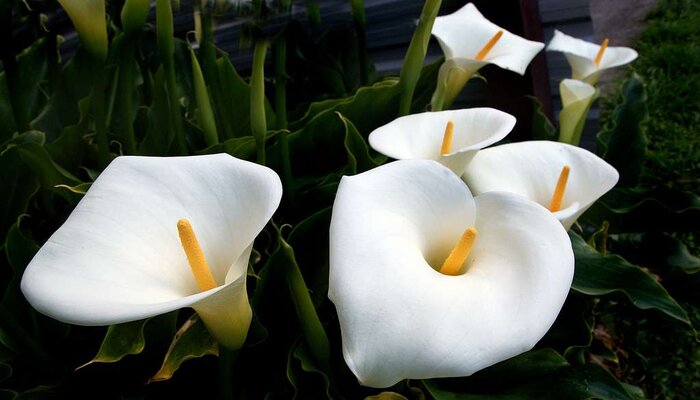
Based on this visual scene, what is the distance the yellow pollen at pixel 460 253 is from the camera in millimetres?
417

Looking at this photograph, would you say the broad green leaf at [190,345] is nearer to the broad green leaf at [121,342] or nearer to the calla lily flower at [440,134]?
the broad green leaf at [121,342]

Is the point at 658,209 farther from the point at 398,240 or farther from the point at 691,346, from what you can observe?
the point at 398,240

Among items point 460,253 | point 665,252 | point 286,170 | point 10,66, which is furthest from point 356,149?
point 665,252

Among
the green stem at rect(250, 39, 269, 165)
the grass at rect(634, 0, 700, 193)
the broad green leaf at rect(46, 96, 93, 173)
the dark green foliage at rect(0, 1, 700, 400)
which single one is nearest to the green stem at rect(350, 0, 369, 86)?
the dark green foliage at rect(0, 1, 700, 400)

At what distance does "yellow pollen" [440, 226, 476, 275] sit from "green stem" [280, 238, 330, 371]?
0.39 ft

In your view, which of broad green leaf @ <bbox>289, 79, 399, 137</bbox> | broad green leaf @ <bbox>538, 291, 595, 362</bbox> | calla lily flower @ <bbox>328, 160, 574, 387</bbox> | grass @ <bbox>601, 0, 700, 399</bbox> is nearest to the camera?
calla lily flower @ <bbox>328, 160, 574, 387</bbox>

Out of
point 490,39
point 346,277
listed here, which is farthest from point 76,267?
point 490,39

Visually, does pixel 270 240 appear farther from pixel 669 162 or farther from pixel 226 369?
pixel 669 162

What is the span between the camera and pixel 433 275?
0.38 meters

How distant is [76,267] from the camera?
0.38 meters

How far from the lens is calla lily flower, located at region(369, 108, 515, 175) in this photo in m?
0.56

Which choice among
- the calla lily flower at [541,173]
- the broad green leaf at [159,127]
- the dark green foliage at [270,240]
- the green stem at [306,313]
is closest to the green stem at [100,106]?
the dark green foliage at [270,240]

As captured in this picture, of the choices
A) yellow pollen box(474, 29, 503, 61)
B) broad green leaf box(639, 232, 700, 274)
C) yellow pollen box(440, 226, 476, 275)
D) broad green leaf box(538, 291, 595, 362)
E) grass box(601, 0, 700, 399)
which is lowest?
grass box(601, 0, 700, 399)

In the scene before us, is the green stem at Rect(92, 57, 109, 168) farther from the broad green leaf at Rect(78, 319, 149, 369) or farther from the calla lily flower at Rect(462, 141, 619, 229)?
the calla lily flower at Rect(462, 141, 619, 229)
